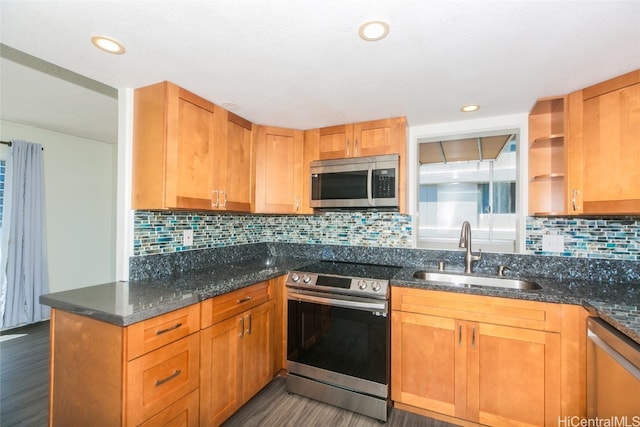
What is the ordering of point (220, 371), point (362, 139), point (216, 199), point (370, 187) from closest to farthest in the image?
point (220, 371)
point (216, 199)
point (370, 187)
point (362, 139)

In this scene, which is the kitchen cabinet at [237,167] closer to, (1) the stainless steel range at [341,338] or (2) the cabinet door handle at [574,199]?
(1) the stainless steel range at [341,338]

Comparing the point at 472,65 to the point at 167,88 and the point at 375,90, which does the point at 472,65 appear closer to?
the point at 375,90

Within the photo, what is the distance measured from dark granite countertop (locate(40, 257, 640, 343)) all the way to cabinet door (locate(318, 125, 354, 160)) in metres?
1.09

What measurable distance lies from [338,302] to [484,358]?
936 mm

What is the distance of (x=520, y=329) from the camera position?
160cm

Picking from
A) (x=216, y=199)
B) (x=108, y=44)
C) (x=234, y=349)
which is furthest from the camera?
(x=216, y=199)

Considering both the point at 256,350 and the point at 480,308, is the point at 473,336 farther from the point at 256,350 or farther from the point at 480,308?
the point at 256,350

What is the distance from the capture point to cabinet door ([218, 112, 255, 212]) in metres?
2.13

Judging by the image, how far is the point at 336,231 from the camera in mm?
2709

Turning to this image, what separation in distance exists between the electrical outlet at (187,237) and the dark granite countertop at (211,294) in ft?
0.78

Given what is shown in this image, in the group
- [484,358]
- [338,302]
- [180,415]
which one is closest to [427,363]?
[484,358]

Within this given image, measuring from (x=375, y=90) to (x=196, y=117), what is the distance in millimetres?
1187

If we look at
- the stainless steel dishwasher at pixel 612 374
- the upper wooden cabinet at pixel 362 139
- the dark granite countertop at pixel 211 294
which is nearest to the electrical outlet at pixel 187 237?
the dark granite countertop at pixel 211 294

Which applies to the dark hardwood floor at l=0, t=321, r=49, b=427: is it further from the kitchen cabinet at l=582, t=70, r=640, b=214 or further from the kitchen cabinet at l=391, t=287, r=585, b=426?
the kitchen cabinet at l=582, t=70, r=640, b=214
